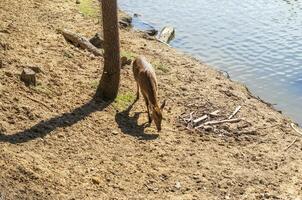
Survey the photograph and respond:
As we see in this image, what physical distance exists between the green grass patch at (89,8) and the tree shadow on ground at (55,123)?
736cm

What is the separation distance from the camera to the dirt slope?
857 centimetres

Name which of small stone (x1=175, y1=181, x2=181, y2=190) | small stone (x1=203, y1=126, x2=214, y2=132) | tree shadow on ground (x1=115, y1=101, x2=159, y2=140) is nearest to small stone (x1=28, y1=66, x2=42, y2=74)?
tree shadow on ground (x1=115, y1=101, x2=159, y2=140)

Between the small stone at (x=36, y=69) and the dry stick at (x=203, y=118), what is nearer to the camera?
the small stone at (x=36, y=69)

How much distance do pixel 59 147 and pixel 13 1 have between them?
8.40 meters

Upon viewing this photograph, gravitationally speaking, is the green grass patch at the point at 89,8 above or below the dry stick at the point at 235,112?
below

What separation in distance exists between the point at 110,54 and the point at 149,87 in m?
1.09

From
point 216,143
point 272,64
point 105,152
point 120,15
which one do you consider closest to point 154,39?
point 120,15

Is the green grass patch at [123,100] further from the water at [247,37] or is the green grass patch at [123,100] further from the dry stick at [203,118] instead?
the water at [247,37]

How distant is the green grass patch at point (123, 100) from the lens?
1176cm

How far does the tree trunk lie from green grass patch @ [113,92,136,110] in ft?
0.58

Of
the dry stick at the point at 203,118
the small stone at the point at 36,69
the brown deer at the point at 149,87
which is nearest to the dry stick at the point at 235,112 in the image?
the dry stick at the point at 203,118

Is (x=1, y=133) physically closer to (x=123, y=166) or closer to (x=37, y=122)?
Result: (x=37, y=122)

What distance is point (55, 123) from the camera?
1005cm

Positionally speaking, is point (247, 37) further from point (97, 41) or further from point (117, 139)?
point (117, 139)
